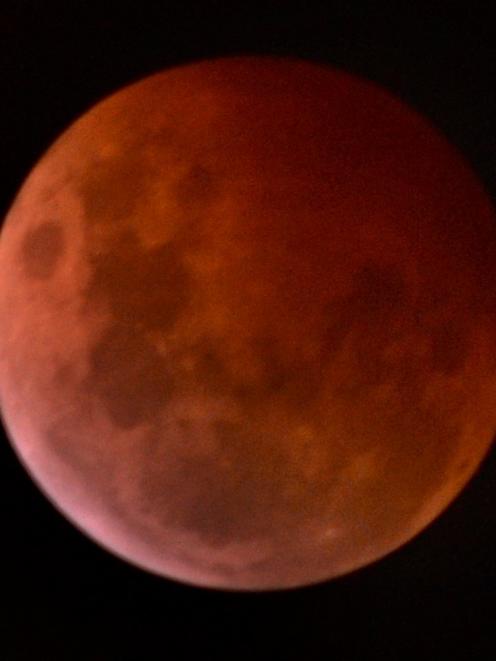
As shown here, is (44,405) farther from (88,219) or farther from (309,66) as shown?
(309,66)

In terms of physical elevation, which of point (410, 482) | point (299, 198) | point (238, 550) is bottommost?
point (238, 550)

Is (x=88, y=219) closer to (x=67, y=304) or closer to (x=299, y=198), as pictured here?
(x=67, y=304)

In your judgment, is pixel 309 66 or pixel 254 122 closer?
pixel 254 122

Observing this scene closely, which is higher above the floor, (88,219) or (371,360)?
(88,219)

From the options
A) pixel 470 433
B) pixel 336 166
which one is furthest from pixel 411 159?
pixel 470 433

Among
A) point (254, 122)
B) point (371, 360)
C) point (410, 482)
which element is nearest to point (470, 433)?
point (410, 482)

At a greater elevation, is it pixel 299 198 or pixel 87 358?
pixel 299 198
